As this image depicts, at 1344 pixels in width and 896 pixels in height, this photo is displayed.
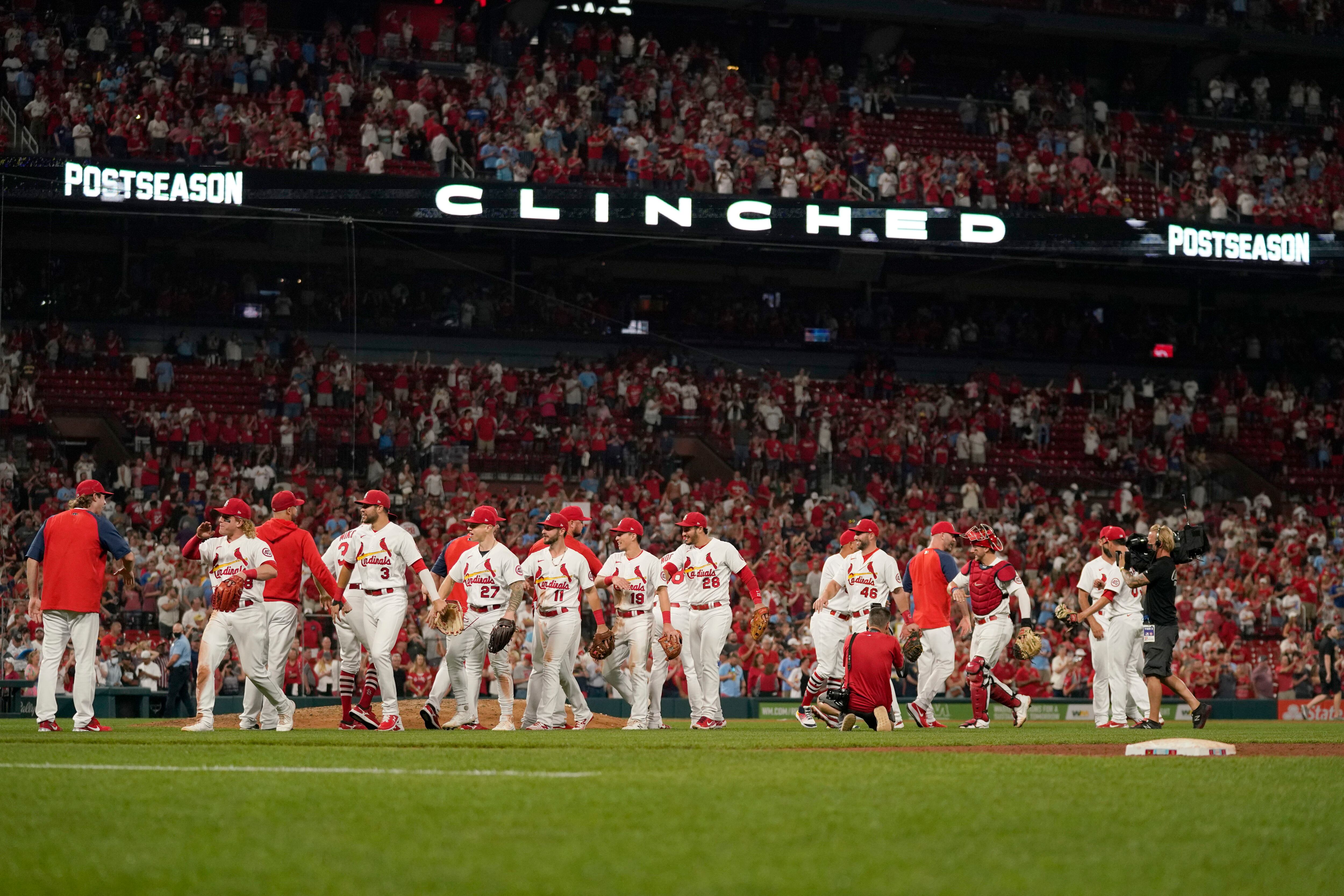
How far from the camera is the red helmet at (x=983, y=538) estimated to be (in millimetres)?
15891

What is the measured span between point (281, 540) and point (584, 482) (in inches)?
600

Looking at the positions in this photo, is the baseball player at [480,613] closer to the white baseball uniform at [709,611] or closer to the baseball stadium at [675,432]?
the baseball stadium at [675,432]

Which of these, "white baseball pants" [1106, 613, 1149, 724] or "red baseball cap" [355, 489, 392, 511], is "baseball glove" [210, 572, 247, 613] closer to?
"red baseball cap" [355, 489, 392, 511]

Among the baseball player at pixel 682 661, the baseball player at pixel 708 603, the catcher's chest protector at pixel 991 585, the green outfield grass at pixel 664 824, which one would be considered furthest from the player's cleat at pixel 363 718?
the catcher's chest protector at pixel 991 585

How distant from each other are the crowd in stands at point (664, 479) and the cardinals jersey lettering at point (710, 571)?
6.88 m

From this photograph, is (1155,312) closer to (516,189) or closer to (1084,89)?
(1084,89)

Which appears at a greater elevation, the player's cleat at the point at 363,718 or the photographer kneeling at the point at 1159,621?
the photographer kneeling at the point at 1159,621

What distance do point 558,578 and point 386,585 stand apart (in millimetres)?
1626

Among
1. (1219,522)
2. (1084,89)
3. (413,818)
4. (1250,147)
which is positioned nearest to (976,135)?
(1084,89)

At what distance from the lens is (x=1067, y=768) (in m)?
8.77

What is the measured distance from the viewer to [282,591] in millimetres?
13703

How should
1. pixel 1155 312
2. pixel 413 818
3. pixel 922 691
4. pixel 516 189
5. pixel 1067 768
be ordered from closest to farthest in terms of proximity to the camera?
1. pixel 413 818
2. pixel 1067 768
3. pixel 922 691
4. pixel 516 189
5. pixel 1155 312

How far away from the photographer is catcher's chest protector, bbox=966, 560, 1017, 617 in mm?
16078

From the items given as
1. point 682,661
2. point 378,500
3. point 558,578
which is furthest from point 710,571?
point 378,500
